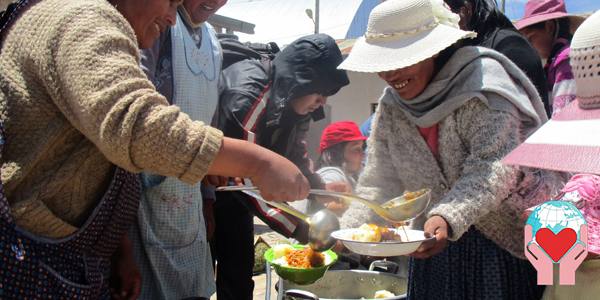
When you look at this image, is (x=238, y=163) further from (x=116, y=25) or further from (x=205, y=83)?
(x=205, y=83)

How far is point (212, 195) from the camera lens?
7.53 feet

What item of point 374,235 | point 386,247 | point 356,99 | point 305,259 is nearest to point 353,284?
point 305,259

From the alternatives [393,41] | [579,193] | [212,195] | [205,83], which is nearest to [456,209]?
[579,193]

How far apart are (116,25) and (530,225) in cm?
95

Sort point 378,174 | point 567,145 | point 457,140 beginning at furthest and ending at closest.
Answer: point 378,174, point 457,140, point 567,145

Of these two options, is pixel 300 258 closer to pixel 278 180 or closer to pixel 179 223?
pixel 179 223

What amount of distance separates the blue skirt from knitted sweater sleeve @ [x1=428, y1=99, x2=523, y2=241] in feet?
0.59

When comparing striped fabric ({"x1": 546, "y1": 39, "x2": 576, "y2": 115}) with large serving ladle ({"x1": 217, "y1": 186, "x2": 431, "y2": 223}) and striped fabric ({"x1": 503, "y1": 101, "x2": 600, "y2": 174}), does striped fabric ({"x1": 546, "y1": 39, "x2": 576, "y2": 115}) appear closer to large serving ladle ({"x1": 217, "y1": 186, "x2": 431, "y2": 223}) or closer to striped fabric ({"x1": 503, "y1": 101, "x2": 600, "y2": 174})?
large serving ladle ({"x1": 217, "y1": 186, "x2": 431, "y2": 223})

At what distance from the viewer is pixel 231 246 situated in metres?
2.72

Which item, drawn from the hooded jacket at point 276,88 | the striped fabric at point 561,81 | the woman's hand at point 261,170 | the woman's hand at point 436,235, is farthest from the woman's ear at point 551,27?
the woman's hand at point 261,170

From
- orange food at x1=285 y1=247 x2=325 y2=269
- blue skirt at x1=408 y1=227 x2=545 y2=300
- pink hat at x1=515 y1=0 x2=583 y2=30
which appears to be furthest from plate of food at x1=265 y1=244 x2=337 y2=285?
pink hat at x1=515 y1=0 x2=583 y2=30

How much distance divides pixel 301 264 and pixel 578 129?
1.29 meters

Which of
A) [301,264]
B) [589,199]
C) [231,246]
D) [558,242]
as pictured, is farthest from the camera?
[231,246]

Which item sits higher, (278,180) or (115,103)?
(115,103)
